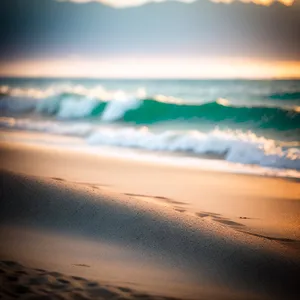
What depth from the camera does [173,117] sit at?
7.21 m

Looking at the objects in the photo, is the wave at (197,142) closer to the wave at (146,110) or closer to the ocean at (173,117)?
the ocean at (173,117)

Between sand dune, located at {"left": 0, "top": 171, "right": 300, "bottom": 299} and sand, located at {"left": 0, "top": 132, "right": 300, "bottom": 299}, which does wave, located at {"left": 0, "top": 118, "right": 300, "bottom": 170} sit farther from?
sand dune, located at {"left": 0, "top": 171, "right": 300, "bottom": 299}

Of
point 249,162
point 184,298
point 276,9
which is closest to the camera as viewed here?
point 184,298

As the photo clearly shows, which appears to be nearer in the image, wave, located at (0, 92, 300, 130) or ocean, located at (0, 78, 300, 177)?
ocean, located at (0, 78, 300, 177)

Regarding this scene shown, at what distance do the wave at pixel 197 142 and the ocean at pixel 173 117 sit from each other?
1 centimetres

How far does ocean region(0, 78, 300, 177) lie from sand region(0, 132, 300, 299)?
887 mm

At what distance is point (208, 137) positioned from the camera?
211 inches

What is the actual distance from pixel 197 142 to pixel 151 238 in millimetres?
2725

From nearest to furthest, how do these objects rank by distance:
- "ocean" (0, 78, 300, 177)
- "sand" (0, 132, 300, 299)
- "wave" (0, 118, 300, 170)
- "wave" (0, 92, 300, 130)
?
"sand" (0, 132, 300, 299), "wave" (0, 118, 300, 170), "ocean" (0, 78, 300, 177), "wave" (0, 92, 300, 130)

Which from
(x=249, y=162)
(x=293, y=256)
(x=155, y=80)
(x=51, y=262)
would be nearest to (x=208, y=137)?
(x=249, y=162)

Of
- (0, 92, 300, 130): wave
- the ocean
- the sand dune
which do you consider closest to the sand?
the sand dune

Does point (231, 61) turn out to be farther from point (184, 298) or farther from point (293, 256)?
point (184, 298)

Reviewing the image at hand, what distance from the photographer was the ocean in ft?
15.8

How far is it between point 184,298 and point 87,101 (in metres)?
6.15
